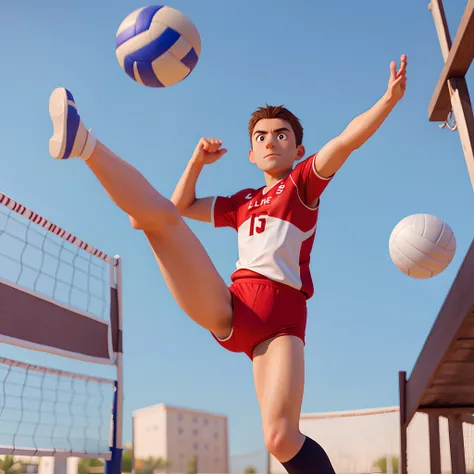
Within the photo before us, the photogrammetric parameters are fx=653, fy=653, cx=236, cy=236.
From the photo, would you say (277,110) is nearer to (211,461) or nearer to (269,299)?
(269,299)

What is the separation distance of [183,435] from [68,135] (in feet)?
67.9

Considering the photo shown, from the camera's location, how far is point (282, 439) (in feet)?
9.54

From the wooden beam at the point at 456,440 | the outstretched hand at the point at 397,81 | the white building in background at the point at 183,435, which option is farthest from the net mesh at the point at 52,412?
the white building in background at the point at 183,435

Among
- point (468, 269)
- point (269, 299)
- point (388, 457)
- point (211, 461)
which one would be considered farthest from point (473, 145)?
point (211, 461)

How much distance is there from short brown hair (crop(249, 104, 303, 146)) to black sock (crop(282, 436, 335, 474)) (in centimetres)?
183

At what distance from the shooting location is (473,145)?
472 cm

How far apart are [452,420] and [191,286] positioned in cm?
518

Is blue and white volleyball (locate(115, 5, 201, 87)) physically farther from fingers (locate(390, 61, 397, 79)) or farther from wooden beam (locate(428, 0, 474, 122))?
wooden beam (locate(428, 0, 474, 122))

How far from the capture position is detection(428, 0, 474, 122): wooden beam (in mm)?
4691

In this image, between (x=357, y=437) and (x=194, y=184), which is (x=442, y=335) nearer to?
(x=194, y=184)

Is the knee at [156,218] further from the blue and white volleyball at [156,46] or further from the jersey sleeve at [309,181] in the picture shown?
the blue and white volleyball at [156,46]

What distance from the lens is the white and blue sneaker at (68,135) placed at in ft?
9.21

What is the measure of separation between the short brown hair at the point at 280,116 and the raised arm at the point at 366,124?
2.02ft

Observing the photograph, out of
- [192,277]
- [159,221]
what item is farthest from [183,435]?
[159,221]
